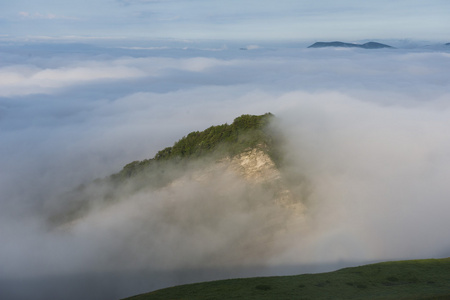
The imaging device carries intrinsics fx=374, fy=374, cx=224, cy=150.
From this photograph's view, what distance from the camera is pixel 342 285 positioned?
166 feet

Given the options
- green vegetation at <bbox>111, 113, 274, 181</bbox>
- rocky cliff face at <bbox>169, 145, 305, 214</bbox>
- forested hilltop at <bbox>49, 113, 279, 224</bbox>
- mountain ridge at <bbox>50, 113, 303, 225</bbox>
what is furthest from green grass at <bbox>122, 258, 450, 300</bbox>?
green vegetation at <bbox>111, 113, 274, 181</bbox>

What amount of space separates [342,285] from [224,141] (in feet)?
162

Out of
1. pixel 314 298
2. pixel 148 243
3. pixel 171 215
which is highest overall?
pixel 171 215

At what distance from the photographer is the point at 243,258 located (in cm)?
8081

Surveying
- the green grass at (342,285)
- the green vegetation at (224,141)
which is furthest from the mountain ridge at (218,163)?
the green grass at (342,285)

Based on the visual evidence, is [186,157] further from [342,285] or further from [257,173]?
[342,285]

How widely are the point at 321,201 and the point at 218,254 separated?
A: 2801cm

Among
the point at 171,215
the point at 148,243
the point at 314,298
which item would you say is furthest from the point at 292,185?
the point at 314,298

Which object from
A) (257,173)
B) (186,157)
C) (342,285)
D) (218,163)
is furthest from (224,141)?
(342,285)

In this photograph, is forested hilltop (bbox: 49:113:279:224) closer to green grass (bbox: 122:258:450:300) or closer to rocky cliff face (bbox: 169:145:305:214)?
rocky cliff face (bbox: 169:145:305:214)

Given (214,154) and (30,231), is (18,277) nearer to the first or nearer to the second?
(30,231)

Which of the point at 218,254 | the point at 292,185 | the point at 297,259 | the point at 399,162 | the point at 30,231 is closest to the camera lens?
the point at 297,259

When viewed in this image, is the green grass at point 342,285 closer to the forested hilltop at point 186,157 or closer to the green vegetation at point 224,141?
the forested hilltop at point 186,157

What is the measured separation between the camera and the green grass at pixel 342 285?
46.2 m
